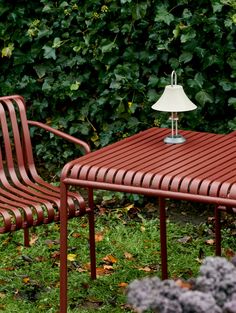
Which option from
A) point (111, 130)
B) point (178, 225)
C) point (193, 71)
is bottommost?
point (178, 225)

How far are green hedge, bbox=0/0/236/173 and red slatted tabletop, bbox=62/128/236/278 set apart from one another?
47.6 inches

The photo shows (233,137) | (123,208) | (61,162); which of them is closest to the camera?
(233,137)

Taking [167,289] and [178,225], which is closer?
[167,289]

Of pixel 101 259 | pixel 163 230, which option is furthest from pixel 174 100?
pixel 101 259

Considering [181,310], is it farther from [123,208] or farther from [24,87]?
[24,87]

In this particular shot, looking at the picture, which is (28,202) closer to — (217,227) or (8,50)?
(217,227)

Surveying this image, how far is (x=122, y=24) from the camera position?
5812 mm

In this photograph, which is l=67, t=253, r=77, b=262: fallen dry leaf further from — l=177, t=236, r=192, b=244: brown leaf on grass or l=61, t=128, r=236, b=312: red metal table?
l=61, t=128, r=236, b=312: red metal table

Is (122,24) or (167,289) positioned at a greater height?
(122,24)

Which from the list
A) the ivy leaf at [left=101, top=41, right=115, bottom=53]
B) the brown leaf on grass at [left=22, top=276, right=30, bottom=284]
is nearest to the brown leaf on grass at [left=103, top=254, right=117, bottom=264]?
the brown leaf on grass at [left=22, top=276, right=30, bottom=284]

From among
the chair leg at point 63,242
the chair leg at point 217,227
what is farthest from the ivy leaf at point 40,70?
the chair leg at point 63,242

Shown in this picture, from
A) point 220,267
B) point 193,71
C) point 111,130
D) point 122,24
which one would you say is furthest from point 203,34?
point 220,267

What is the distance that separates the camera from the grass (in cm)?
451

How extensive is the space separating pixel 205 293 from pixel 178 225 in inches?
125
